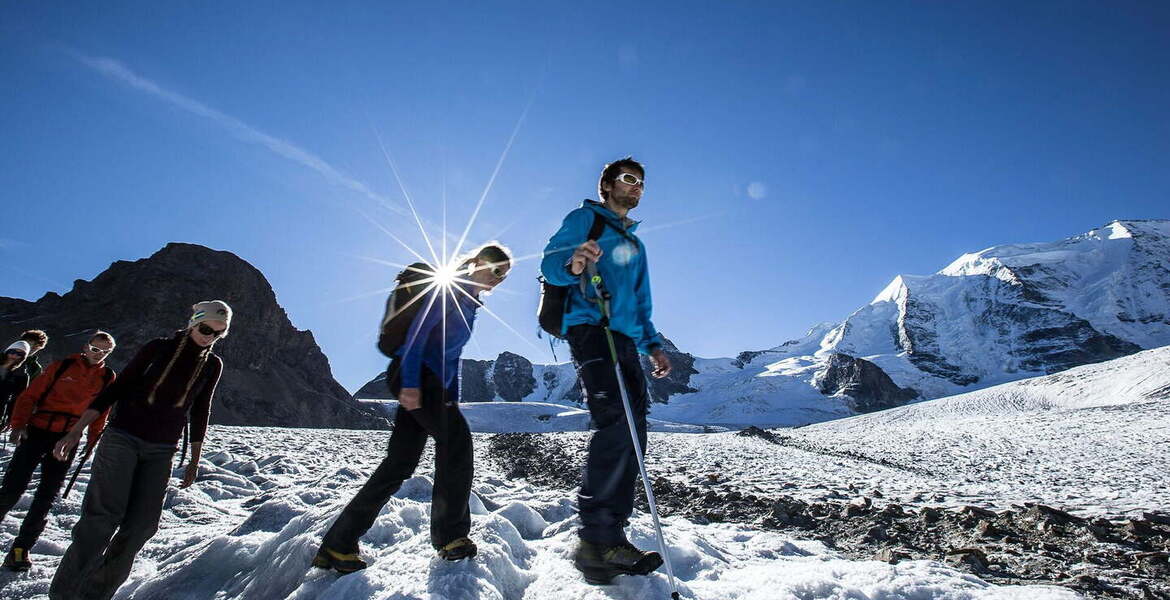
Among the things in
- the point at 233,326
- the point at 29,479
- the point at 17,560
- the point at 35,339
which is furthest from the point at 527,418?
the point at 17,560

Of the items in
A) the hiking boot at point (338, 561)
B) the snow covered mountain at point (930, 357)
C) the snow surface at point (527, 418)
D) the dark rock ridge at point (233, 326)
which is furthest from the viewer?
the snow covered mountain at point (930, 357)

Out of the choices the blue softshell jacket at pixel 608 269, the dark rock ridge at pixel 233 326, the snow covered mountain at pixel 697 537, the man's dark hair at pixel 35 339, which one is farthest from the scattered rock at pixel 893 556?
the dark rock ridge at pixel 233 326

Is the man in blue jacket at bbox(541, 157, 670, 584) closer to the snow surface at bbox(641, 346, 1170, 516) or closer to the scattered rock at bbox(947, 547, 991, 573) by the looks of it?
the scattered rock at bbox(947, 547, 991, 573)

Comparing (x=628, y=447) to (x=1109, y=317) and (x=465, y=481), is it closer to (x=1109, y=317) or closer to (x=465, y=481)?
(x=465, y=481)

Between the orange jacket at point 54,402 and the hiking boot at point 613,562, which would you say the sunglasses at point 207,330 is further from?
the hiking boot at point 613,562

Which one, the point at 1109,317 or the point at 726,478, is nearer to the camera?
the point at 726,478

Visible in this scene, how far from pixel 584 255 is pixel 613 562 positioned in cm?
159

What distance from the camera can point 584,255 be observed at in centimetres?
303

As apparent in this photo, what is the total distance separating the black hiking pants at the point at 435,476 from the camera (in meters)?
3.09

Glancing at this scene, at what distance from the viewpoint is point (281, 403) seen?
55.2m

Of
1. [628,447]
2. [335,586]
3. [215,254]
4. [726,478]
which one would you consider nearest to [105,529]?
[335,586]

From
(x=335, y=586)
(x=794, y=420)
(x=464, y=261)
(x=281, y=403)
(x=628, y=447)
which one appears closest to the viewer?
(x=335, y=586)

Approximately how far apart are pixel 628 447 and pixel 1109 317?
232 m

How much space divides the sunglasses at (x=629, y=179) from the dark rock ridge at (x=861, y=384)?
5395 inches
